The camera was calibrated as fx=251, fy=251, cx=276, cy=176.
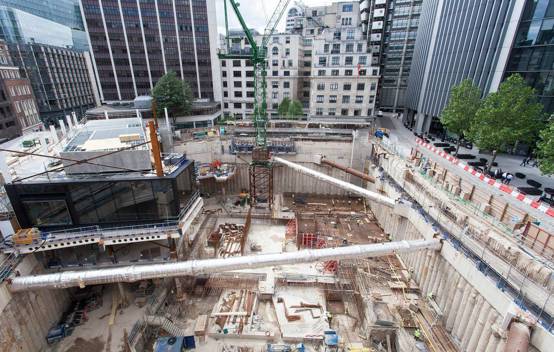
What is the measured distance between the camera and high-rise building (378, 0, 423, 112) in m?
79.5

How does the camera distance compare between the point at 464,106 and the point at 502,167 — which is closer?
the point at 502,167

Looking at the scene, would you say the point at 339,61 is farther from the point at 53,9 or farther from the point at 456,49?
the point at 53,9

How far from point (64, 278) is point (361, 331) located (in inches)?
817

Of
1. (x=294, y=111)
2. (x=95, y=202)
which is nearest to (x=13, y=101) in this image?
(x=95, y=202)

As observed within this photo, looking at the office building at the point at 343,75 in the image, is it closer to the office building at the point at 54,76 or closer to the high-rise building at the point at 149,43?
the high-rise building at the point at 149,43

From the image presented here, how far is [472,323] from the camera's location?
15945 mm

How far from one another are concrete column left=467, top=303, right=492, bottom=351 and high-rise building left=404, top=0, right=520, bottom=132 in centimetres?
4280

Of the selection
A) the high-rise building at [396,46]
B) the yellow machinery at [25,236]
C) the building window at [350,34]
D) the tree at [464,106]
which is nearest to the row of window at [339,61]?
the building window at [350,34]

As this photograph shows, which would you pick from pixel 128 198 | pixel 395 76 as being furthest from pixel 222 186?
pixel 395 76

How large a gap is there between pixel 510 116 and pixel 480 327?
101 ft

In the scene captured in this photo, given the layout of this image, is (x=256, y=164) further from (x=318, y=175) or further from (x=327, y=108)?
(x=327, y=108)

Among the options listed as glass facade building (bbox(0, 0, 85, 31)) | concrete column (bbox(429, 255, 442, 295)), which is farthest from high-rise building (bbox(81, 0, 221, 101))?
concrete column (bbox(429, 255, 442, 295))

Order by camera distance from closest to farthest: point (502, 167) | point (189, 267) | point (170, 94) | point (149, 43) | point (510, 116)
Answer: point (189, 267) → point (510, 116) → point (502, 167) → point (170, 94) → point (149, 43)

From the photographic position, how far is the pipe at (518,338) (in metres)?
12.2
